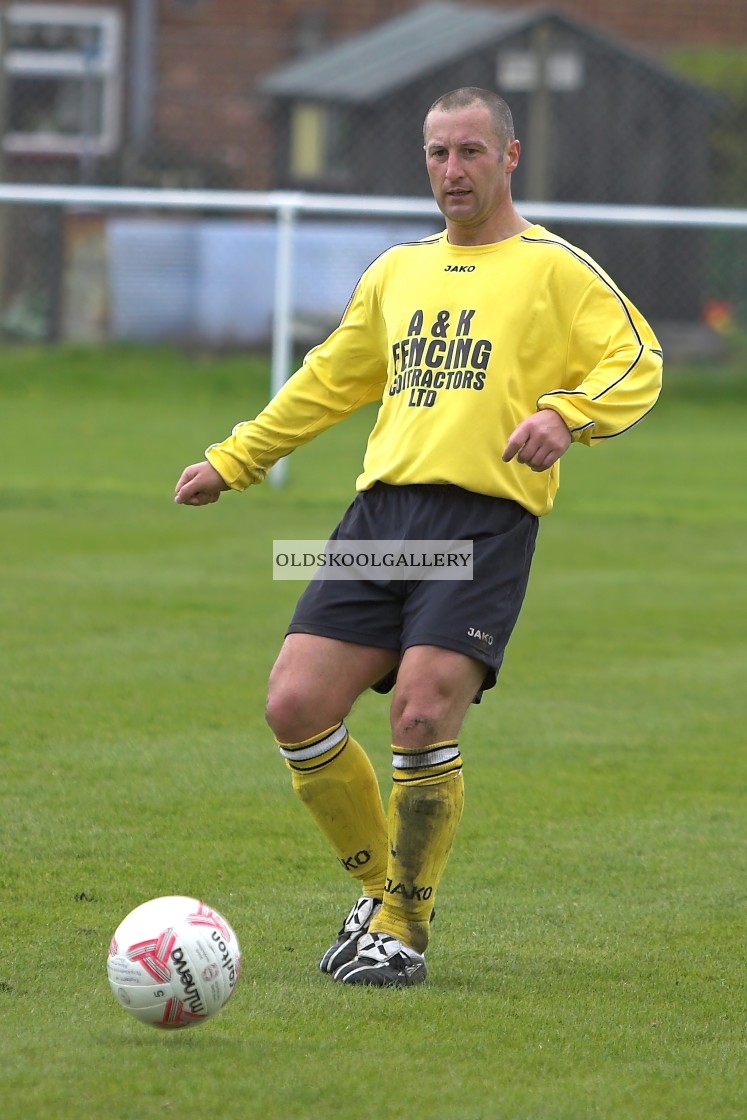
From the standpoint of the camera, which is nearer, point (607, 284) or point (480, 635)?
point (480, 635)

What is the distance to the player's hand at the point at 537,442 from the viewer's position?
3996 millimetres

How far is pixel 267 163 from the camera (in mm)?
23391

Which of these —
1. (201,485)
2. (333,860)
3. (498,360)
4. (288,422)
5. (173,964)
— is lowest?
(333,860)

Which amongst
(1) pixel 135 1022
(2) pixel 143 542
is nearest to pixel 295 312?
(2) pixel 143 542

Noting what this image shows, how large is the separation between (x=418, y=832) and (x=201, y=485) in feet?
3.57

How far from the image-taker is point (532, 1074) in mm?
3568

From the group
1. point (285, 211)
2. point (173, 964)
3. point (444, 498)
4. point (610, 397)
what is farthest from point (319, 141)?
point (173, 964)

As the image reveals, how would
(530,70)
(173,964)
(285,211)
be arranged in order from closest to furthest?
(173,964), (285,211), (530,70)

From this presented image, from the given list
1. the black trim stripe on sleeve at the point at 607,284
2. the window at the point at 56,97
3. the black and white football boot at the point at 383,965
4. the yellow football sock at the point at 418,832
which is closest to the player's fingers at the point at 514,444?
the black trim stripe on sleeve at the point at 607,284

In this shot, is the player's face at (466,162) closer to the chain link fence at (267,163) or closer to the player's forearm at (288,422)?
the player's forearm at (288,422)

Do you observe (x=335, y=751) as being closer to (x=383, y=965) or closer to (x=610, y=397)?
(x=383, y=965)

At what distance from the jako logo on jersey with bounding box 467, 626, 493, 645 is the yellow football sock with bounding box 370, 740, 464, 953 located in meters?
0.26

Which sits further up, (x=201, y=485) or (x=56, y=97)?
(x=56, y=97)

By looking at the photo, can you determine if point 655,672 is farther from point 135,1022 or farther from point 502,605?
point 135,1022
